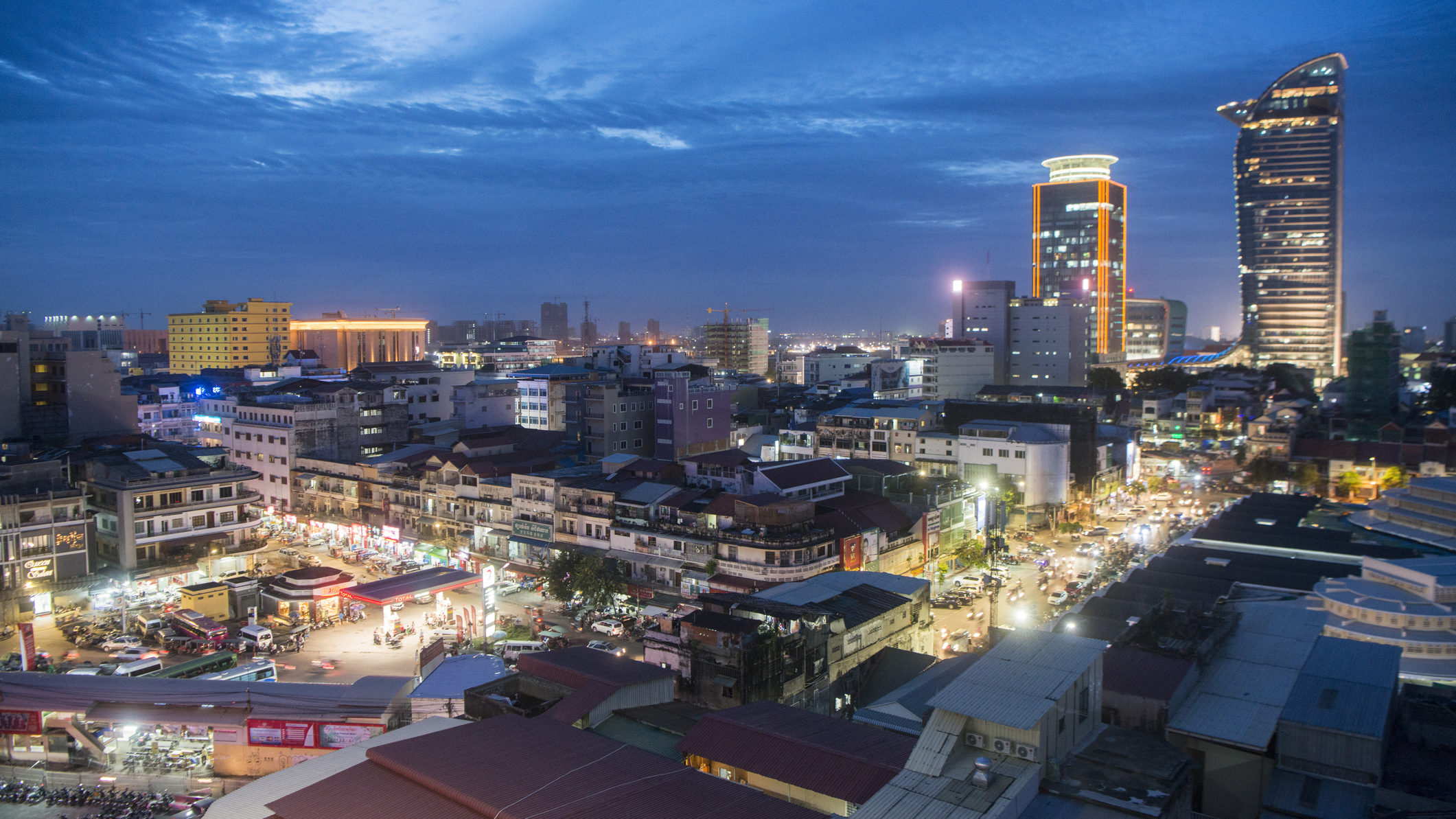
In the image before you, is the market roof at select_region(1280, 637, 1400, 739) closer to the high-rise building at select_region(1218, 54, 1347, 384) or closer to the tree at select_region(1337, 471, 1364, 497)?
the tree at select_region(1337, 471, 1364, 497)

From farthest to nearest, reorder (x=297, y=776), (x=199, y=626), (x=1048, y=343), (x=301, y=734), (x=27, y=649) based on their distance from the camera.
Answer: (x=1048, y=343) → (x=199, y=626) → (x=27, y=649) → (x=301, y=734) → (x=297, y=776)

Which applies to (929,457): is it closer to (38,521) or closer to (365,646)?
(365,646)

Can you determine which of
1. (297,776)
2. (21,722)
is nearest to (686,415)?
(21,722)

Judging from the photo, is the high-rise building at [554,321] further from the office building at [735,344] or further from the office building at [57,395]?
the office building at [57,395]

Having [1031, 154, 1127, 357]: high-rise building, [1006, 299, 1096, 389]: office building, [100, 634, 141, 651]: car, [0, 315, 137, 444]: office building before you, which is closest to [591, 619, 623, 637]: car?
[100, 634, 141, 651]: car

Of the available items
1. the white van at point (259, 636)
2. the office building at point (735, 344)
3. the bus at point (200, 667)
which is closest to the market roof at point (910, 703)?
the bus at point (200, 667)

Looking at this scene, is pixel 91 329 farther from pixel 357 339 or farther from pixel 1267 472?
pixel 1267 472
